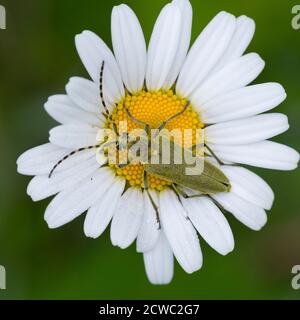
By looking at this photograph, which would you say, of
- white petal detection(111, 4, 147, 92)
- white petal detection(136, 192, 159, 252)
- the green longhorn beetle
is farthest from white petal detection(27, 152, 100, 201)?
white petal detection(111, 4, 147, 92)

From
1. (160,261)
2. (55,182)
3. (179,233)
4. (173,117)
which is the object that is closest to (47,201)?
(55,182)

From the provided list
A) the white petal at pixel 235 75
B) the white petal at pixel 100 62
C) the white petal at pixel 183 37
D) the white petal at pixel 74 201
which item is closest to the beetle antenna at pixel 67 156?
the white petal at pixel 74 201

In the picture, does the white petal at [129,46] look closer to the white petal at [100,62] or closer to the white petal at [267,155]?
the white petal at [100,62]

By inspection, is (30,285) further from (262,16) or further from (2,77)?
(262,16)

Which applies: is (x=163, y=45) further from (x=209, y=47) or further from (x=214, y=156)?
(x=214, y=156)

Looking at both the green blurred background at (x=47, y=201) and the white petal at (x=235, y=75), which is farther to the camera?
the green blurred background at (x=47, y=201)
